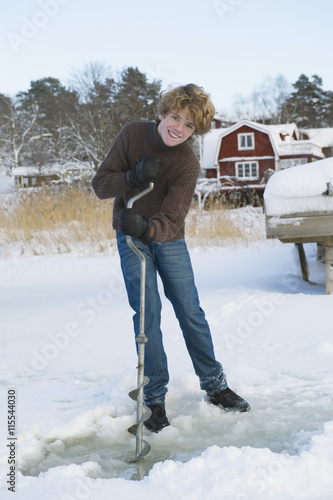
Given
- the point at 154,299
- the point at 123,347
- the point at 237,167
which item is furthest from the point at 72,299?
the point at 237,167

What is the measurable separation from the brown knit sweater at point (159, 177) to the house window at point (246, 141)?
29631 mm

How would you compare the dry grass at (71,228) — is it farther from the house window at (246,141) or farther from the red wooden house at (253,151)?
the house window at (246,141)

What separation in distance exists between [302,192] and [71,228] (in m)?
5.78

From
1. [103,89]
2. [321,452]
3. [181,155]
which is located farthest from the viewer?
[103,89]

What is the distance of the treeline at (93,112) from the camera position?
30.8m

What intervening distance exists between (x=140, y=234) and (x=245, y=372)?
1397mm

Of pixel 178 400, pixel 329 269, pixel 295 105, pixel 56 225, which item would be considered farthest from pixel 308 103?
pixel 178 400

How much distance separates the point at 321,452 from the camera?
207cm

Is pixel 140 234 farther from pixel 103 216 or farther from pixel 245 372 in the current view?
pixel 103 216

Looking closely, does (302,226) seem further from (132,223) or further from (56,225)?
(56,225)

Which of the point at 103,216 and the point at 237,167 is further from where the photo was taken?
the point at 237,167

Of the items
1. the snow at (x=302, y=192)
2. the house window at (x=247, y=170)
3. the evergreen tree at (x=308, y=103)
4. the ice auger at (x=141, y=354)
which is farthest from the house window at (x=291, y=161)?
the ice auger at (x=141, y=354)

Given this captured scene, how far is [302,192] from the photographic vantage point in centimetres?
487

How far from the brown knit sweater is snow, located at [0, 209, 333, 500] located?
3.07 ft
